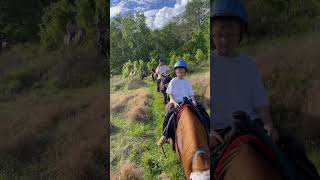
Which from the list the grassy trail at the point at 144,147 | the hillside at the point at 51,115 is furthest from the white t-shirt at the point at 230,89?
the hillside at the point at 51,115

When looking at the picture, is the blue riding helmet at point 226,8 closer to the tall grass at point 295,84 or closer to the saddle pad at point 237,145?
the tall grass at point 295,84

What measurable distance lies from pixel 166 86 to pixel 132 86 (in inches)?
13.1

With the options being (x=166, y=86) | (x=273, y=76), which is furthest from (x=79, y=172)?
(x=273, y=76)

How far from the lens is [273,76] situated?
5457mm

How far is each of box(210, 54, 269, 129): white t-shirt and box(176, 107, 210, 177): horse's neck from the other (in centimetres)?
14

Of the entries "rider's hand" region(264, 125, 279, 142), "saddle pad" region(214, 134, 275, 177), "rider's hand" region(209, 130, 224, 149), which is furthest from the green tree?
"rider's hand" region(264, 125, 279, 142)

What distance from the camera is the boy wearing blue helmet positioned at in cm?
527

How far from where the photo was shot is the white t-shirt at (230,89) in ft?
17.3

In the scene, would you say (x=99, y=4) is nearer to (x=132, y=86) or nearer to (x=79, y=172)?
(x=132, y=86)

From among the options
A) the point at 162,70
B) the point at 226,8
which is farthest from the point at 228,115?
the point at 226,8

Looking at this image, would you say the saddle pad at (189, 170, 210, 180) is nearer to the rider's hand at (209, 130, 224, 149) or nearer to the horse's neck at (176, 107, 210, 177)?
the horse's neck at (176, 107, 210, 177)

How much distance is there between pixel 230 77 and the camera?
17.4 feet

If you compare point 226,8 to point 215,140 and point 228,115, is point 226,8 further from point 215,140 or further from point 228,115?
point 215,140

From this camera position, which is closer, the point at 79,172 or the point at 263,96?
the point at 263,96
